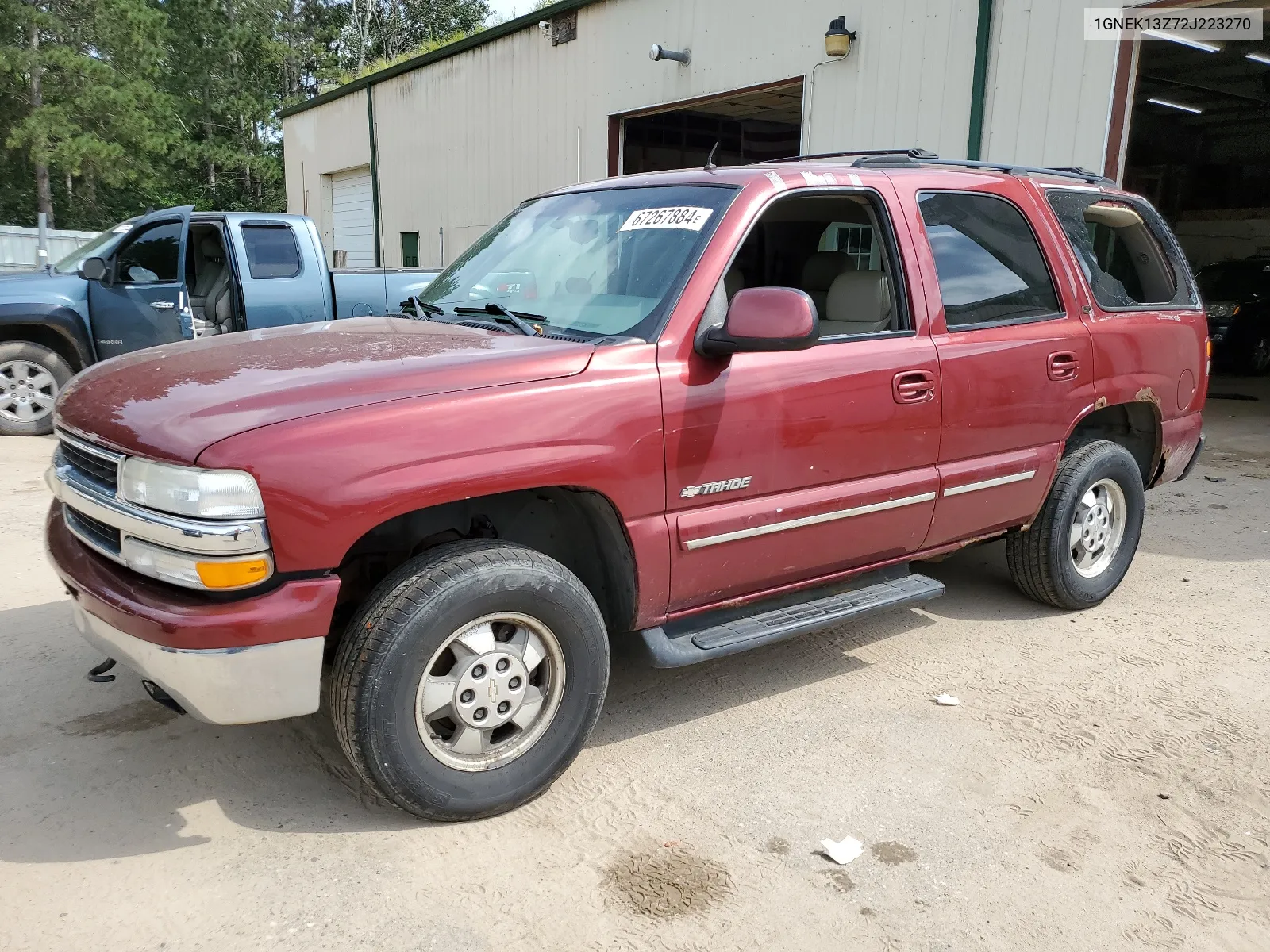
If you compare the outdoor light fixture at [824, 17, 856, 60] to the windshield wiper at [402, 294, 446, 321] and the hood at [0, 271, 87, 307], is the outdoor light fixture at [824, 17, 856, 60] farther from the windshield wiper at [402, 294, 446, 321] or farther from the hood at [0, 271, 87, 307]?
the hood at [0, 271, 87, 307]

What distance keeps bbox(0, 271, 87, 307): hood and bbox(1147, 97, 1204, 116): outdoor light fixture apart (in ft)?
58.4

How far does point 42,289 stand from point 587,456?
7767 mm

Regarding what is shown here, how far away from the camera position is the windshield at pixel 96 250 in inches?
350

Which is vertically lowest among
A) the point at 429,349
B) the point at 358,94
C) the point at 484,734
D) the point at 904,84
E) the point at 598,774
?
the point at 598,774

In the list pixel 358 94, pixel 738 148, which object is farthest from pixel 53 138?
pixel 738 148

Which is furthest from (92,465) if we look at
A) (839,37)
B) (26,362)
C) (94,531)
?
(839,37)

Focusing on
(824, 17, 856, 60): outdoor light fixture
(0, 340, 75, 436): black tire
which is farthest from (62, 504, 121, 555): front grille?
(824, 17, 856, 60): outdoor light fixture

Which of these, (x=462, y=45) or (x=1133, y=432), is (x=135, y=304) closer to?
(x=1133, y=432)

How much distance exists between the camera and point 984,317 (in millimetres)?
4027

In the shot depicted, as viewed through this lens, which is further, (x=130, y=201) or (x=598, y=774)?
(x=130, y=201)

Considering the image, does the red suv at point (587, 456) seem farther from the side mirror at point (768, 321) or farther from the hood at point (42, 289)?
the hood at point (42, 289)

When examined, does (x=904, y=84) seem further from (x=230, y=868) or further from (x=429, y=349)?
(x=230, y=868)

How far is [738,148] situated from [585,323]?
1356 cm

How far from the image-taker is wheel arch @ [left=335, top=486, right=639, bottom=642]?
9.90 feet
